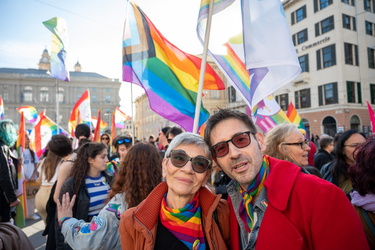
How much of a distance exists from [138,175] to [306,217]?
1606 millimetres

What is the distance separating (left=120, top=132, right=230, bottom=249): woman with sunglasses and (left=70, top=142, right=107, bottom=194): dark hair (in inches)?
55.6

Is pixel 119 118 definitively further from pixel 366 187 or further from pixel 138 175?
pixel 366 187

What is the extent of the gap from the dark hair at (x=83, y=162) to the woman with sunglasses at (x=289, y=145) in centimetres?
220

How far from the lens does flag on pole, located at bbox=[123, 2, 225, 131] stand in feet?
11.8

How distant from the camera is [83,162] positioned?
314 centimetres

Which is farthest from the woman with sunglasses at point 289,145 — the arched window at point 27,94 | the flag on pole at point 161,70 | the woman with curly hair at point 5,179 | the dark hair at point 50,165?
the arched window at point 27,94

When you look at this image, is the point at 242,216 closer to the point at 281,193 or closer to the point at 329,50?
the point at 281,193

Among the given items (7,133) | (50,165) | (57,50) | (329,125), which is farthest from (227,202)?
(329,125)

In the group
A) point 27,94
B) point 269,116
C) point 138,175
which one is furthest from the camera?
point 27,94

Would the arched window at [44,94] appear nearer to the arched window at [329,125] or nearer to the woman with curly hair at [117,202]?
the arched window at [329,125]

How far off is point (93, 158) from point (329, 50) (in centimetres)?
2460

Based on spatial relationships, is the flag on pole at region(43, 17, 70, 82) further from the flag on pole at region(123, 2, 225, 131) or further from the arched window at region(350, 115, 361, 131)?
the arched window at region(350, 115, 361, 131)

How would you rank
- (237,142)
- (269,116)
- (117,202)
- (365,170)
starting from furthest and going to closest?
(269,116), (117,202), (365,170), (237,142)

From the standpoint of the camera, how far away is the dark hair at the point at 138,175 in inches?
93.0
